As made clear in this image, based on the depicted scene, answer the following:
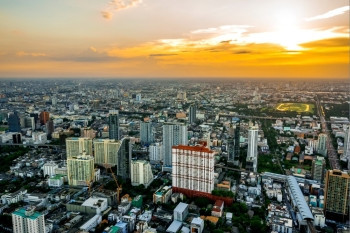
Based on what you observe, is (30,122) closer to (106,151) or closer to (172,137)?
(106,151)

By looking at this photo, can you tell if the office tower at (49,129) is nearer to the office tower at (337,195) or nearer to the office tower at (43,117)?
the office tower at (43,117)

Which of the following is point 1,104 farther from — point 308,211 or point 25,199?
point 308,211

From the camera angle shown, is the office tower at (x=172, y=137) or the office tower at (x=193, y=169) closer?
the office tower at (x=193, y=169)

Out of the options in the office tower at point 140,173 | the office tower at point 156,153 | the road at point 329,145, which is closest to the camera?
the office tower at point 140,173

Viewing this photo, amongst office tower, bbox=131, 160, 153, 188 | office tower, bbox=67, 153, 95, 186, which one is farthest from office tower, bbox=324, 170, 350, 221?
office tower, bbox=67, 153, 95, 186

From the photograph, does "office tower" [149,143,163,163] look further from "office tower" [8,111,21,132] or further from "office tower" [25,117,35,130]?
"office tower" [25,117,35,130]

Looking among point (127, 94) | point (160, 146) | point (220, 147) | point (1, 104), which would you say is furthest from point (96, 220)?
point (127, 94)

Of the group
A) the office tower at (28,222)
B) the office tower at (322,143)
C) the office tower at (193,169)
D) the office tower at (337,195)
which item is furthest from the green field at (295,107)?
the office tower at (28,222)
